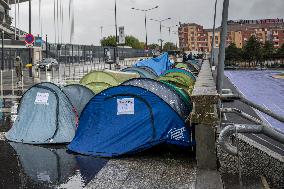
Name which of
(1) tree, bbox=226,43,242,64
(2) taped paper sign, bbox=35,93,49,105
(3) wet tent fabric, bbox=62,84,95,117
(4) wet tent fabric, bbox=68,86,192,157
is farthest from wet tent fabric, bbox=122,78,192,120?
(1) tree, bbox=226,43,242,64

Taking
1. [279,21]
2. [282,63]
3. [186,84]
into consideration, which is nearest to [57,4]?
[282,63]

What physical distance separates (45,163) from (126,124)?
1.81 meters

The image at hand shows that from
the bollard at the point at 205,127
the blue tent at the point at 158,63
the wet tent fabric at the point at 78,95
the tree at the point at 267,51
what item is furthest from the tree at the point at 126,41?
the bollard at the point at 205,127

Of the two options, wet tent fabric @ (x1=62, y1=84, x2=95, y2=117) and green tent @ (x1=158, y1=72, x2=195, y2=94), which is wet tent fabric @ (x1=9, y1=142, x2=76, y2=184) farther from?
green tent @ (x1=158, y1=72, x2=195, y2=94)

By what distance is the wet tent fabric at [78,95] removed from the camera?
10.4 meters

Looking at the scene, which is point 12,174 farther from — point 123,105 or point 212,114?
point 212,114

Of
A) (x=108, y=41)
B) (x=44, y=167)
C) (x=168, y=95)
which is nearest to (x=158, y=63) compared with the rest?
(x=168, y=95)

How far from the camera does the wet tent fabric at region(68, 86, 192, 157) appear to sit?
800 cm

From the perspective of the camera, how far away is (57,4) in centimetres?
8112

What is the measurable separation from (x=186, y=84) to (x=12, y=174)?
8.70 metres

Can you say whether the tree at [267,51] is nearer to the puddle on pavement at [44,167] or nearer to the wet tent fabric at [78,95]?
the wet tent fabric at [78,95]

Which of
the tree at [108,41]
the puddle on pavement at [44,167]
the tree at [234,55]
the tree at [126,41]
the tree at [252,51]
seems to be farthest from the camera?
the tree at [126,41]

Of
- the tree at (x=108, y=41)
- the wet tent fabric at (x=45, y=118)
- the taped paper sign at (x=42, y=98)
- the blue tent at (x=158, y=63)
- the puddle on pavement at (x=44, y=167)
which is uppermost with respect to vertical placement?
the tree at (x=108, y=41)

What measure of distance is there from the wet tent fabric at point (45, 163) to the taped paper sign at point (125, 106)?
1379 millimetres
